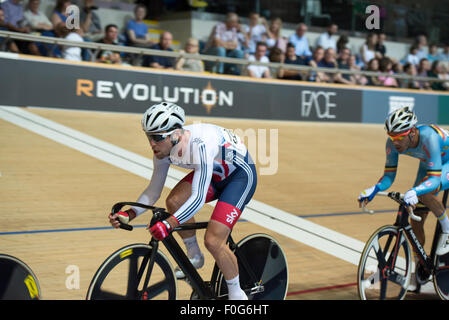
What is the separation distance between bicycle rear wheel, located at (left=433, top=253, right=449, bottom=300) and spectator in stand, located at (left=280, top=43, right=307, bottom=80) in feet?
21.2

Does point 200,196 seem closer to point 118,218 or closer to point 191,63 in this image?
point 118,218

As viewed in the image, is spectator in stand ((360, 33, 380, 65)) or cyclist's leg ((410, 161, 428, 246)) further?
spectator in stand ((360, 33, 380, 65))

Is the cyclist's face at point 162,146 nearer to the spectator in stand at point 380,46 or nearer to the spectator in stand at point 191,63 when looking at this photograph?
the spectator in stand at point 191,63

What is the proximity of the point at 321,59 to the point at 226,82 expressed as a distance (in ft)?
7.96

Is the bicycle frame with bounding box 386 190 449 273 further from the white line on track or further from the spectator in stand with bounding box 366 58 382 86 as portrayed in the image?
the spectator in stand with bounding box 366 58 382 86

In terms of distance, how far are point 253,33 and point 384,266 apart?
759 centimetres

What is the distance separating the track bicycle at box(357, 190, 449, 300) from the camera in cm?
320

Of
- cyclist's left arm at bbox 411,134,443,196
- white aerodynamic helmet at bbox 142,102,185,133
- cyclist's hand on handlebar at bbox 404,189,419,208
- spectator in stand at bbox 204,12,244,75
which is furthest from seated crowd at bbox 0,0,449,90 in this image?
cyclist's hand on handlebar at bbox 404,189,419,208

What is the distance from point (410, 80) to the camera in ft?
38.4

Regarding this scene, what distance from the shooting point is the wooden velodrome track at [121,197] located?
12.5 feet

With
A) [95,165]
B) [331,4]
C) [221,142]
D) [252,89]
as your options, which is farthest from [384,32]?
[221,142]

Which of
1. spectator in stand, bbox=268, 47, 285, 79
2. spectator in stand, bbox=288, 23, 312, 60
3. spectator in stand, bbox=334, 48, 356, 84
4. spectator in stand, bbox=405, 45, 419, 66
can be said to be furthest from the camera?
spectator in stand, bbox=405, 45, 419, 66

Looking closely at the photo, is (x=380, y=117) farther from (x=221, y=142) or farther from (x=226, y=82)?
(x=221, y=142)

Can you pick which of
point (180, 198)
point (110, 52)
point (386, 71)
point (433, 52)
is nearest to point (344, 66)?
point (386, 71)
